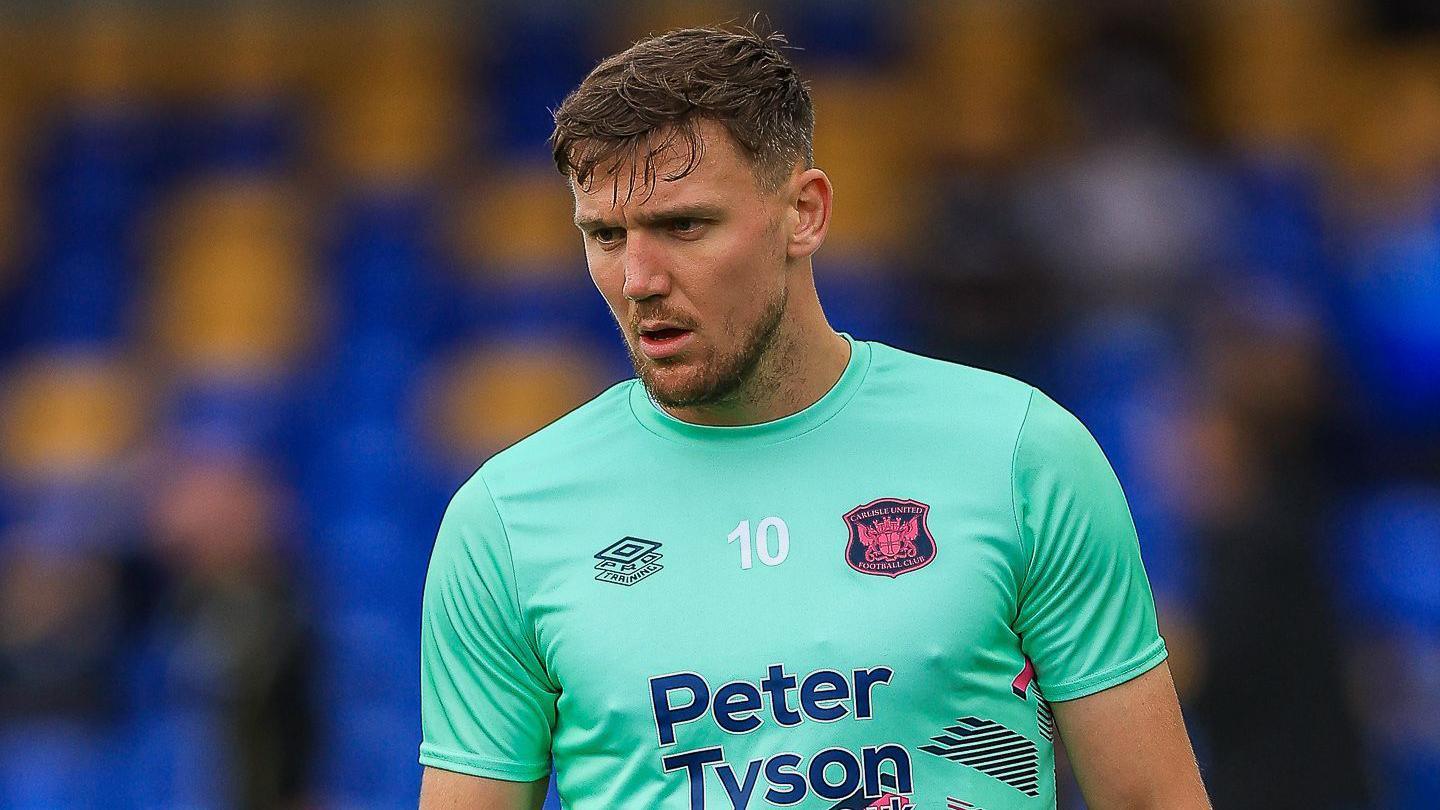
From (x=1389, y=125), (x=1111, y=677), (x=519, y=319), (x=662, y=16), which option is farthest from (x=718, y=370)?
(x=662, y=16)

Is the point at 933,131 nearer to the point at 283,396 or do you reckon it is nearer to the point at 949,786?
the point at 283,396

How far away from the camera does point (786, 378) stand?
2902 mm

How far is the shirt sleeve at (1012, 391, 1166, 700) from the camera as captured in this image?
272 cm

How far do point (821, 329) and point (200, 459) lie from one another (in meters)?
4.98

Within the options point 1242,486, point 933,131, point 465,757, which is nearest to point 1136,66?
point 933,131

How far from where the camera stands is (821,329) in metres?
2.96

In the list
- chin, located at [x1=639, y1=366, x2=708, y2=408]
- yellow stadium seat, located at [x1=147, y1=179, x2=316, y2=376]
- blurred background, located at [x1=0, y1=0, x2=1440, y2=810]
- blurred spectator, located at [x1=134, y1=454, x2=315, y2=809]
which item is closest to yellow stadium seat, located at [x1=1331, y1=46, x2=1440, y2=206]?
blurred background, located at [x1=0, y1=0, x2=1440, y2=810]

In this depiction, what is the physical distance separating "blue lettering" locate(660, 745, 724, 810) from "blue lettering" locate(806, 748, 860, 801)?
0.13 metres

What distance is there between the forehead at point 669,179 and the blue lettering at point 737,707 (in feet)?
2.20

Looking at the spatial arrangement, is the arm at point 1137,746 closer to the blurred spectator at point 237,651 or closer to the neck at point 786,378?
the neck at point 786,378

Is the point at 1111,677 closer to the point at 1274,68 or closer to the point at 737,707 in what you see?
the point at 737,707

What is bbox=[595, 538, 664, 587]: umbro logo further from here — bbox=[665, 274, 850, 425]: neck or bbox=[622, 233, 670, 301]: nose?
bbox=[622, 233, 670, 301]: nose

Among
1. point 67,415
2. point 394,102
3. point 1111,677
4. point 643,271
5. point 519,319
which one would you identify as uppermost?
point 394,102

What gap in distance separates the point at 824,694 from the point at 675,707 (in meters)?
0.21
